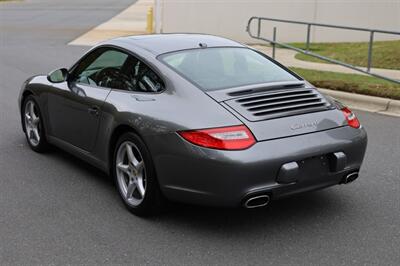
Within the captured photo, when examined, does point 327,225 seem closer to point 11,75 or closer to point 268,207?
point 268,207

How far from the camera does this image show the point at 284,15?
62.8ft

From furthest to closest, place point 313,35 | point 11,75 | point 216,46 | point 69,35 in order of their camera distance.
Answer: point 69,35, point 313,35, point 11,75, point 216,46

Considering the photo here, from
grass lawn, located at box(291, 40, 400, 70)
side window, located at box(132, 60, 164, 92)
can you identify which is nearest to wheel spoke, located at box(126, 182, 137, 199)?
side window, located at box(132, 60, 164, 92)

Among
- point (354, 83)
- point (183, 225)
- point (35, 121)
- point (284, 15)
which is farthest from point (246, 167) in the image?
point (284, 15)

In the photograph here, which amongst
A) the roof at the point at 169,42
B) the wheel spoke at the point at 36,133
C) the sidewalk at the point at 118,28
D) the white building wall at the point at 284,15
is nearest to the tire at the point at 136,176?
the roof at the point at 169,42

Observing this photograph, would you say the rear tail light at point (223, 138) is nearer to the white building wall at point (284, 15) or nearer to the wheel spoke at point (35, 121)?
the wheel spoke at point (35, 121)

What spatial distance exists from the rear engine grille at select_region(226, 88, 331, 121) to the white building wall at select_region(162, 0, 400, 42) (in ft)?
47.8

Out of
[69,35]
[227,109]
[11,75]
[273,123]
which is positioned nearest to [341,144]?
[273,123]

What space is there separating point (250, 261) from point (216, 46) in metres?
2.19

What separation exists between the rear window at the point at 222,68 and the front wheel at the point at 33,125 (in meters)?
2.07

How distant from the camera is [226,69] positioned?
197 inches

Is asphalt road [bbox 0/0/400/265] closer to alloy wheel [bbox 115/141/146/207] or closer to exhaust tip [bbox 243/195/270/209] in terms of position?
alloy wheel [bbox 115/141/146/207]

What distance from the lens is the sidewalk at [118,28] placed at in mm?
20797

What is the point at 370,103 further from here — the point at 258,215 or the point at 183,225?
the point at 183,225
